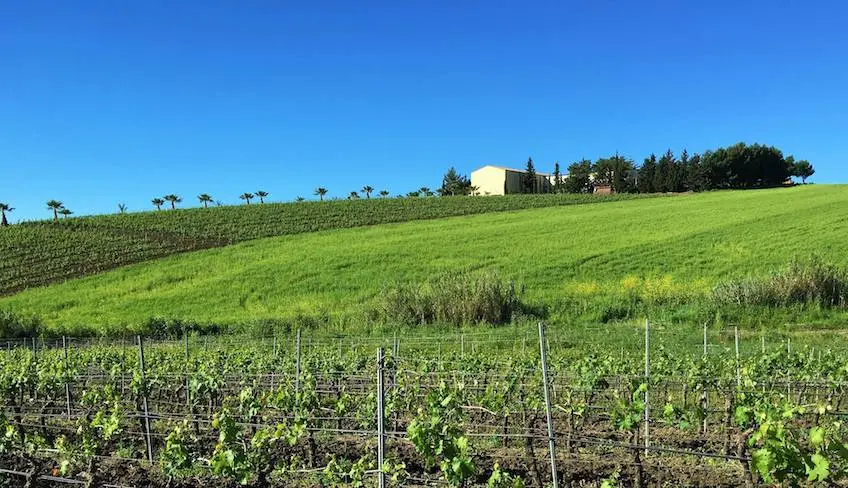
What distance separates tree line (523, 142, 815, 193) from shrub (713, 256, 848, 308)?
59038 mm

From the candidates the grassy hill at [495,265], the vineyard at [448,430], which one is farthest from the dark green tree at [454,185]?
the vineyard at [448,430]

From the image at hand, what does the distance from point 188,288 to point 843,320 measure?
25820 mm

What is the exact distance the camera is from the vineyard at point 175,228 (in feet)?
121

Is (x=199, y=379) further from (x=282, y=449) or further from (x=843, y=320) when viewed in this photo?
(x=843, y=320)

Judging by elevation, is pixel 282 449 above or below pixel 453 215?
below

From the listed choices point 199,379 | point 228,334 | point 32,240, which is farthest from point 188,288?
point 199,379

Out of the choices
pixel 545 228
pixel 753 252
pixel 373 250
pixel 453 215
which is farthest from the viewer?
pixel 453 215

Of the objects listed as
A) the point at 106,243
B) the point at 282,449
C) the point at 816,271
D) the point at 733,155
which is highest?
the point at 733,155

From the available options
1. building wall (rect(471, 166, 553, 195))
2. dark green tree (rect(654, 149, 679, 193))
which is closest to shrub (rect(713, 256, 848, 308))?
dark green tree (rect(654, 149, 679, 193))

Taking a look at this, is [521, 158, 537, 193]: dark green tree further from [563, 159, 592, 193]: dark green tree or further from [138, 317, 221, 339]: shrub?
[138, 317, 221, 339]: shrub

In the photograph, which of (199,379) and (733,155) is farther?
(733,155)

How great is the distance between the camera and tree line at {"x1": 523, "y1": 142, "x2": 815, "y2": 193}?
7500 cm

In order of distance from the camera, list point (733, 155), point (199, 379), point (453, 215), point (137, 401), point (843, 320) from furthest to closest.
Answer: point (733, 155), point (453, 215), point (843, 320), point (137, 401), point (199, 379)

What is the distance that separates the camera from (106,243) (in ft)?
136
